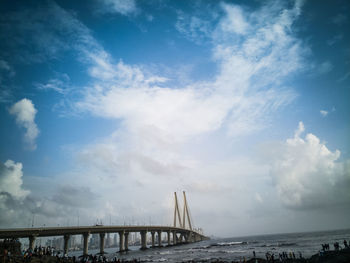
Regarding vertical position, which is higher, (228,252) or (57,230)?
(57,230)

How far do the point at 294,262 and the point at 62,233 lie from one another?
66.3 meters

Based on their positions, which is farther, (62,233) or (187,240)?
(187,240)

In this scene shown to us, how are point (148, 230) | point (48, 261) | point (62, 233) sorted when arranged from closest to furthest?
point (48, 261) → point (62, 233) → point (148, 230)

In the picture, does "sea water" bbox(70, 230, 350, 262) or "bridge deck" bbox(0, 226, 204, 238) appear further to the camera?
"bridge deck" bbox(0, 226, 204, 238)

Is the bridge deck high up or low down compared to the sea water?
up

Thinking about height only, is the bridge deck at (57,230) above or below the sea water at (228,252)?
above

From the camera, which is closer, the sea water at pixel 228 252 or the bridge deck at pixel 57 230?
the sea water at pixel 228 252

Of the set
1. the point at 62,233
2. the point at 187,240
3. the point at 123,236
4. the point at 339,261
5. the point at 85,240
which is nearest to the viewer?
the point at 339,261

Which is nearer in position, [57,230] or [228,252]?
[228,252]

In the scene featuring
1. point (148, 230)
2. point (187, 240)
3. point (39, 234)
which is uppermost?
point (39, 234)

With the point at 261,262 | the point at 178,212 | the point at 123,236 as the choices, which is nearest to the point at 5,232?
the point at 123,236

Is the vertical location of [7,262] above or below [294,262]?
above

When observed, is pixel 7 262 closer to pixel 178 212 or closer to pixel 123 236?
pixel 123 236

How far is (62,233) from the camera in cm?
6769
